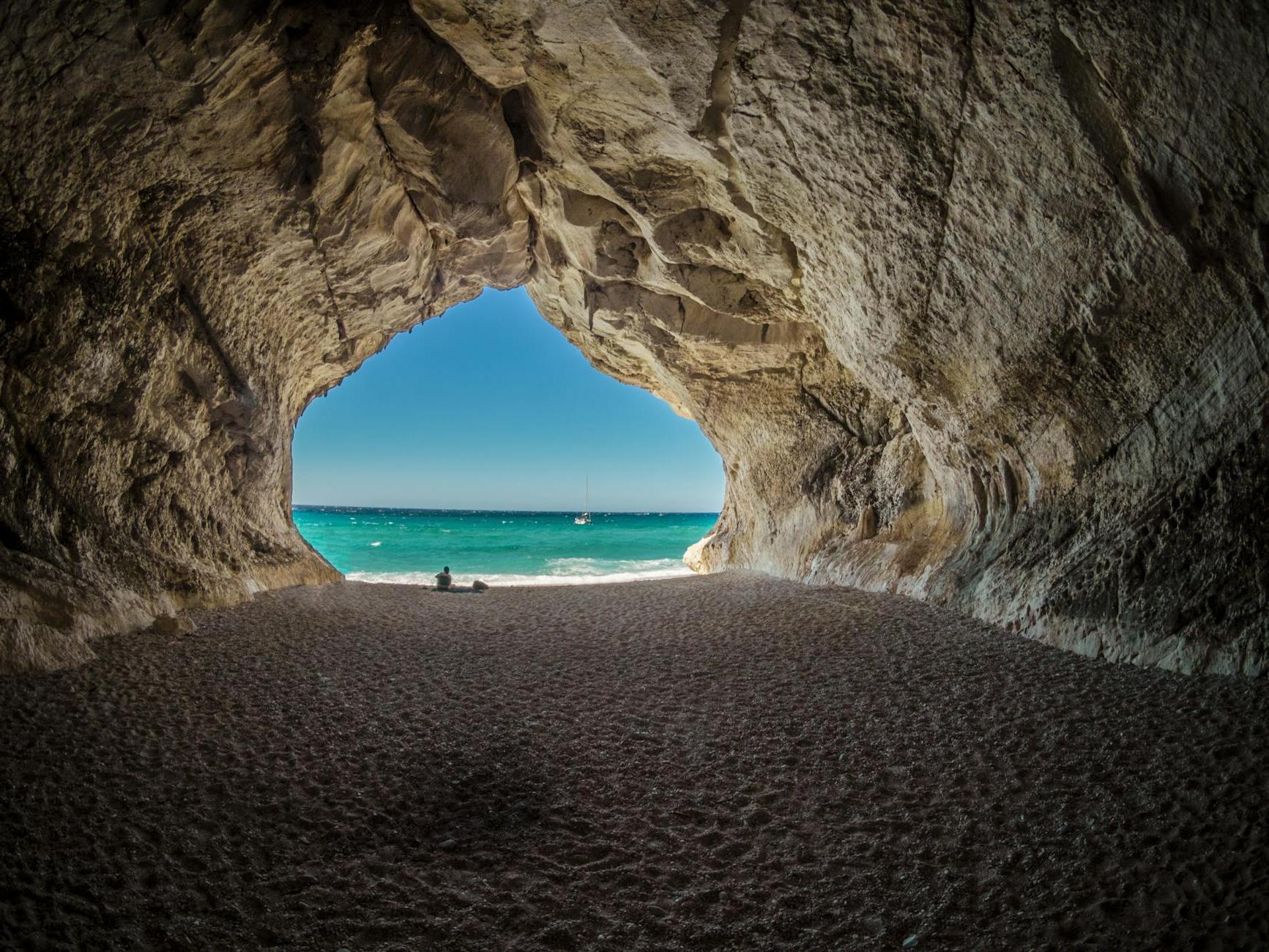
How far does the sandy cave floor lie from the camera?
2.79m

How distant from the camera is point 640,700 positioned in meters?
5.77

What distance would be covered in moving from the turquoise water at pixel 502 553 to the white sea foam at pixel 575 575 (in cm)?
5

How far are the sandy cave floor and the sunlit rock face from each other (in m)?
1.87

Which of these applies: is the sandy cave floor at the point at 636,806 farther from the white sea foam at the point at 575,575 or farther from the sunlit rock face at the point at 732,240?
the white sea foam at the point at 575,575

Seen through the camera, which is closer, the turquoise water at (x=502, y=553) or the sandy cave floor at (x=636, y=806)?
the sandy cave floor at (x=636, y=806)

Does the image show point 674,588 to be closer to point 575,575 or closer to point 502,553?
point 575,575

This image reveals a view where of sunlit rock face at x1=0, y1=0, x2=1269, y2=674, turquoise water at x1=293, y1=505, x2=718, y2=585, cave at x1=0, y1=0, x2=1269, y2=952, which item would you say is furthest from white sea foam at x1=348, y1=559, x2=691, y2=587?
cave at x1=0, y1=0, x2=1269, y2=952

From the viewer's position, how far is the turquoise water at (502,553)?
86.0 ft

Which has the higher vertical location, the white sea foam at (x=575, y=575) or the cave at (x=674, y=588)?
the cave at (x=674, y=588)

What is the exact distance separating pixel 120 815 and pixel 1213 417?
29.6ft

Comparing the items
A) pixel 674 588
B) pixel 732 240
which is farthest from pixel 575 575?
pixel 732 240

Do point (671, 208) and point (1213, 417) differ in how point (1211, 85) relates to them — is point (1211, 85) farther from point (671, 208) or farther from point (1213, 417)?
point (671, 208)

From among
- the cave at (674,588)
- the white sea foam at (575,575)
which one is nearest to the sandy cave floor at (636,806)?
the cave at (674,588)

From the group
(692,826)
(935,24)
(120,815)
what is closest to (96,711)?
(120,815)
